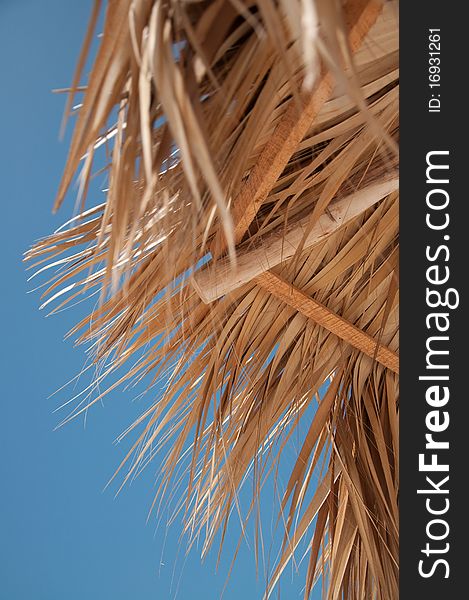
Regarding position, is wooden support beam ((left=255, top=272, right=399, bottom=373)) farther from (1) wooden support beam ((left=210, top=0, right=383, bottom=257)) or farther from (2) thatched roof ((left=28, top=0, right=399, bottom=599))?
(1) wooden support beam ((left=210, top=0, right=383, bottom=257))

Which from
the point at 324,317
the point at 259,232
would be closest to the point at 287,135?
the point at 259,232

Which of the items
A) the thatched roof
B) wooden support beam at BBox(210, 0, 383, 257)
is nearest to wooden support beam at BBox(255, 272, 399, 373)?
the thatched roof

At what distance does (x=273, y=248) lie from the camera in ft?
3.59

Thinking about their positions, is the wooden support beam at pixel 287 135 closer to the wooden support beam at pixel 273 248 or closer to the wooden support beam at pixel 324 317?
the wooden support beam at pixel 273 248

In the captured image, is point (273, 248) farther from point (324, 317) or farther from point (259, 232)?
point (324, 317)

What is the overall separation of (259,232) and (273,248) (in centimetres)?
3

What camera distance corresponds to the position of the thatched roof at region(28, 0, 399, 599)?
586 mm

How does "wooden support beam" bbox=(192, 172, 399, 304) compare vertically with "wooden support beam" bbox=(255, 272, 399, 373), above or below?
below

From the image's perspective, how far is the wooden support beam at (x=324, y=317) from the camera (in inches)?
48.4

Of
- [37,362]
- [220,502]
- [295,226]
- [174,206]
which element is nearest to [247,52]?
[174,206]

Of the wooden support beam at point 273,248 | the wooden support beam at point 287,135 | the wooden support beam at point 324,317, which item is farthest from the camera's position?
the wooden support beam at point 324,317

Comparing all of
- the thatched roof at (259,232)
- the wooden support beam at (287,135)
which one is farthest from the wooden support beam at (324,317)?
the wooden support beam at (287,135)

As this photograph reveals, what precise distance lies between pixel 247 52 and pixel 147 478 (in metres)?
3.26

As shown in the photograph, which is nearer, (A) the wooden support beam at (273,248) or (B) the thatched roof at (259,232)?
(B) the thatched roof at (259,232)
